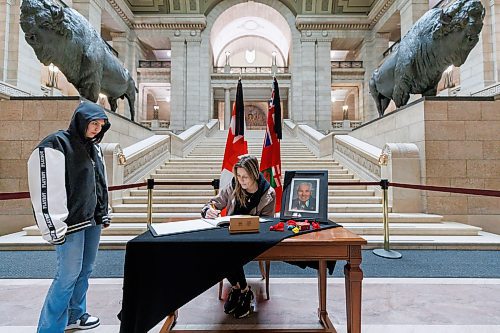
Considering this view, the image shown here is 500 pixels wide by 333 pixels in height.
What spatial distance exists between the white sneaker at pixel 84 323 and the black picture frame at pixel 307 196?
1.87 meters

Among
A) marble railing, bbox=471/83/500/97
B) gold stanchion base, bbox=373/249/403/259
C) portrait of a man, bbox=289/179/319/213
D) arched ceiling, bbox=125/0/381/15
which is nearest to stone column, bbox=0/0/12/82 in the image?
arched ceiling, bbox=125/0/381/15

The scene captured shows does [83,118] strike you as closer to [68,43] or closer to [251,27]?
[68,43]

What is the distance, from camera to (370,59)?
21359mm

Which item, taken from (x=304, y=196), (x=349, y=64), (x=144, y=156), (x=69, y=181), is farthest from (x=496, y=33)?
(x=69, y=181)

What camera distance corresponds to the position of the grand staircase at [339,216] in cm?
546

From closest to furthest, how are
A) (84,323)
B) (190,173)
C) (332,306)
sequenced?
(84,323), (332,306), (190,173)

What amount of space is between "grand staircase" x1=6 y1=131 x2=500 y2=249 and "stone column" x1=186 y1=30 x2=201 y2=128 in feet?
38.8

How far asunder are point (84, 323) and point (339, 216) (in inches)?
200

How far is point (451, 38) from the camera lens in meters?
6.84

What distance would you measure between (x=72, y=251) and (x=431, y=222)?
674cm

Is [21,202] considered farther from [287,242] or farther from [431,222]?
[431,222]

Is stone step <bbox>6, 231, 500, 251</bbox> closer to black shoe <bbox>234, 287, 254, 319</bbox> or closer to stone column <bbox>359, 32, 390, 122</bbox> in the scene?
black shoe <bbox>234, 287, 254, 319</bbox>

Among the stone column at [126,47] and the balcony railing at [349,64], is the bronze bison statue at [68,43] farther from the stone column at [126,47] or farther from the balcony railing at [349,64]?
the balcony railing at [349,64]

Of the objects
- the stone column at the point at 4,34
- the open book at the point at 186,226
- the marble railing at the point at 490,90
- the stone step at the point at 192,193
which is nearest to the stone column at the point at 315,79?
the marble railing at the point at 490,90
